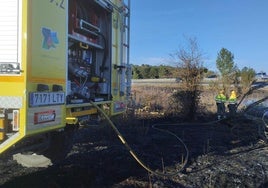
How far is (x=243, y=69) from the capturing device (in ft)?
111

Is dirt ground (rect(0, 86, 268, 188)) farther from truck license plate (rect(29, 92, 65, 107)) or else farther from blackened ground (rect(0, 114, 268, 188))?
truck license plate (rect(29, 92, 65, 107))

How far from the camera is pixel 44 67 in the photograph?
16.2 ft

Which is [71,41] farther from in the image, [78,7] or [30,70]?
[30,70]

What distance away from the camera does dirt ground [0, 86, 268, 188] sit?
6.21 meters

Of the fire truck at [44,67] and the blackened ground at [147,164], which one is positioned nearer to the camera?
the fire truck at [44,67]

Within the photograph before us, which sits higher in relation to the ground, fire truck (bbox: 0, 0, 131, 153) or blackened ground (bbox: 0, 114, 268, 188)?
fire truck (bbox: 0, 0, 131, 153)

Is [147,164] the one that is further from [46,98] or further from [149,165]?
[46,98]

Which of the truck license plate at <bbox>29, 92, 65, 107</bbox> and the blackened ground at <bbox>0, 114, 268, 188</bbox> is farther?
the blackened ground at <bbox>0, 114, 268, 188</bbox>

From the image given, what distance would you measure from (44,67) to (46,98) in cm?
39

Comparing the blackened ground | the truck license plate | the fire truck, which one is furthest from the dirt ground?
the truck license plate

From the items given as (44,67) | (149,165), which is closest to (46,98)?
(44,67)

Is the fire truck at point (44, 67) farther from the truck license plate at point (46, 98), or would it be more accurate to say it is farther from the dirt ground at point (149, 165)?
the dirt ground at point (149, 165)

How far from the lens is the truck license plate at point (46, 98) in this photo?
4613mm

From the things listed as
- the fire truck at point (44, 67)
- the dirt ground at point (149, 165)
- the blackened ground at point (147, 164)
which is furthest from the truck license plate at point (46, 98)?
the blackened ground at point (147, 164)
